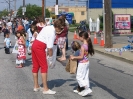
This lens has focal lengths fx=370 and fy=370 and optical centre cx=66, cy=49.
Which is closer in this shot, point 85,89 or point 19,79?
point 85,89

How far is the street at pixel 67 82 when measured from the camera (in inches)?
342

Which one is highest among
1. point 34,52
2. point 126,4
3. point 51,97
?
point 126,4

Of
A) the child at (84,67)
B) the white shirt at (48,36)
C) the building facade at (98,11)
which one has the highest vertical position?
the building facade at (98,11)

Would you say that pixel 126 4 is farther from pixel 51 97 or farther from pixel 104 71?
pixel 51 97

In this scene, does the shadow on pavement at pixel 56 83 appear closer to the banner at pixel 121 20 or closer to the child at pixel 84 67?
the child at pixel 84 67

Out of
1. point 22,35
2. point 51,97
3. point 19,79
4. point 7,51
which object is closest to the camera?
point 51,97

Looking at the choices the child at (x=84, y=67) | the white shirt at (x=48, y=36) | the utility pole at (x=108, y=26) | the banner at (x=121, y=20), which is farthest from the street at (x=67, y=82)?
the banner at (x=121, y=20)

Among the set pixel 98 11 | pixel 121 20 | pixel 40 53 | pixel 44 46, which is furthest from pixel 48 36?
pixel 98 11

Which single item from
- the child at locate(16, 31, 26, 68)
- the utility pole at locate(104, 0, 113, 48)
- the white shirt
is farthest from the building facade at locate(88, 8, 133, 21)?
the white shirt

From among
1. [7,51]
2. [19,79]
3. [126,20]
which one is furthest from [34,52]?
[126,20]

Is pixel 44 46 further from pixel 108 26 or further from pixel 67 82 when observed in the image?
pixel 108 26

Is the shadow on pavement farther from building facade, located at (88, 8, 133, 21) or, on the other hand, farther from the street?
building facade, located at (88, 8, 133, 21)

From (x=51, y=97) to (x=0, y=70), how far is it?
15.4 feet

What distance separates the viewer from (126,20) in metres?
35.0
